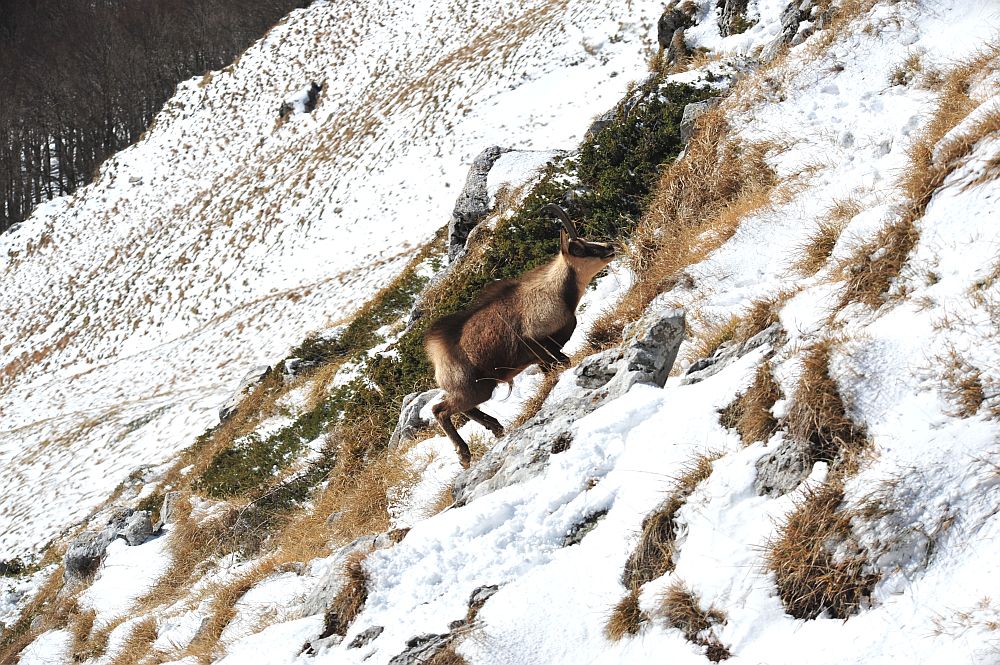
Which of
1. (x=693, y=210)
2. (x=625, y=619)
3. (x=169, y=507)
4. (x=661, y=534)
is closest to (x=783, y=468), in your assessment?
(x=661, y=534)

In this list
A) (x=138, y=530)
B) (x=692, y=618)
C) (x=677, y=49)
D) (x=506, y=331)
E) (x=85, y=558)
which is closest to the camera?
(x=692, y=618)

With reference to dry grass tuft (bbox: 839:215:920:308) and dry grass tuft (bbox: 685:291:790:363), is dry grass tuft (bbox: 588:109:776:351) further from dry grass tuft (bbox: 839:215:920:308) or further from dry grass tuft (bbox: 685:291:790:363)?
dry grass tuft (bbox: 839:215:920:308)

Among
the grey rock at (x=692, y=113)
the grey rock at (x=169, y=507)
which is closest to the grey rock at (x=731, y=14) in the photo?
the grey rock at (x=692, y=113)

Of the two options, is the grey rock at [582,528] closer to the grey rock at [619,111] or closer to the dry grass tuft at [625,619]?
the dry grass tuft at [625,619]

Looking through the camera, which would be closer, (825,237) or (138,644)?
(825,237)

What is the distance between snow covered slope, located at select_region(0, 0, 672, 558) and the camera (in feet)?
66.7

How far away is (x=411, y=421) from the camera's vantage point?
8211 millimetres

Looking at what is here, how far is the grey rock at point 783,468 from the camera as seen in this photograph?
141 inches

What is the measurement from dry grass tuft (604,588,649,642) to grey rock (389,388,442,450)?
4.61 meters

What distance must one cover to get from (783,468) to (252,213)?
29.9 meters

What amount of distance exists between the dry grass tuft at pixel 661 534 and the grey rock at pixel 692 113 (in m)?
6.31

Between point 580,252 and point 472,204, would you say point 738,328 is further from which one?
point 472,204

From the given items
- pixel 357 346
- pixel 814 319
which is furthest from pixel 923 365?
pixel 357 346

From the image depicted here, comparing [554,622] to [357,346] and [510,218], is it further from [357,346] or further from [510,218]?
[357,346]
